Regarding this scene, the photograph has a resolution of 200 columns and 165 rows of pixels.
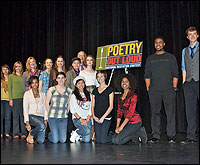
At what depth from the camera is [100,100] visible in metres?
3.32

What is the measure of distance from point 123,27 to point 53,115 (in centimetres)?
262

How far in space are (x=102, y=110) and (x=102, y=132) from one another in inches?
11.1

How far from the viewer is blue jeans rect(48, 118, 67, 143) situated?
337 cm

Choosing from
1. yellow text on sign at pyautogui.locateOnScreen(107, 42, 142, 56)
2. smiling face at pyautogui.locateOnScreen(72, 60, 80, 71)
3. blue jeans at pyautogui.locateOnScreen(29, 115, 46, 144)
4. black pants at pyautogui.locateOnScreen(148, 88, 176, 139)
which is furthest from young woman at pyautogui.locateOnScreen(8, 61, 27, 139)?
black pants at pyautogui.locateOnScreen(148, 88, 176, 139)

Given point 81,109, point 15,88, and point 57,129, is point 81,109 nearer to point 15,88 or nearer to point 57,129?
point 57,129

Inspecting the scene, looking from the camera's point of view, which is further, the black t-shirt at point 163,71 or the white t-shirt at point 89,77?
the white t-shirt at point 89,77

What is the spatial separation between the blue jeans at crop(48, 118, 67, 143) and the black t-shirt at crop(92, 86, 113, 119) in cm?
49

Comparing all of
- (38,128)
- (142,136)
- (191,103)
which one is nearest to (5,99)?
(38,128)

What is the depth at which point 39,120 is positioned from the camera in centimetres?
346

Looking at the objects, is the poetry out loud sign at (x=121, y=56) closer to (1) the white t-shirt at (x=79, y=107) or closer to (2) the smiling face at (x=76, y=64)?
(2) the smiling face at (x=76, y=64)

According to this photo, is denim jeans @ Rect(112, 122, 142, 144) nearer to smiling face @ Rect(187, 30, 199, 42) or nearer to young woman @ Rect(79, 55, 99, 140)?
young woman @ Rect(79, 55, 99, 140)

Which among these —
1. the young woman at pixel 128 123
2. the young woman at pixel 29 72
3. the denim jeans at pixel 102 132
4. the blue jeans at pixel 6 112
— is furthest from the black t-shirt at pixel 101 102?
the blue jeans at pixel 6 112

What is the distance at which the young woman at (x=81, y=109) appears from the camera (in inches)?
133

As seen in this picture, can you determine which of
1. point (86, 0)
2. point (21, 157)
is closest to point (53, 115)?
point (21, 157)
